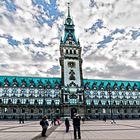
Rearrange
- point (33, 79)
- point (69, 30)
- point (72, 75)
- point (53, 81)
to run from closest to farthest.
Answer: point (72, 75)
point (33, 79)
point (53, 81)
point (69, 30)

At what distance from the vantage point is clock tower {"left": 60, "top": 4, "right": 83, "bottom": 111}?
108 meters

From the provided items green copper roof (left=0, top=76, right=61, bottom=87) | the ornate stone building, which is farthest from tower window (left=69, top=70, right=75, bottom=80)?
green copper roof (left=0, top=76, right=61, bottom=87)

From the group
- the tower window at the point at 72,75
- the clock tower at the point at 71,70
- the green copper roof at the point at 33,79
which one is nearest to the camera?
the clock tower at the point at 71,70

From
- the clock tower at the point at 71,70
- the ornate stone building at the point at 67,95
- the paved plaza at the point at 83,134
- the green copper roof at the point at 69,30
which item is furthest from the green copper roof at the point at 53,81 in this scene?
the paved plaza at the point at 83,134

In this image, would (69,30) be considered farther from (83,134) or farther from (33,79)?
(83,134)

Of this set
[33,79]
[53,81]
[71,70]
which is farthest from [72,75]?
[33,79]

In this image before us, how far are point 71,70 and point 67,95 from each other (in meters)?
12.7

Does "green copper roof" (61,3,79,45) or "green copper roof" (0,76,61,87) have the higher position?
"green copper roof" (61,3,79,45)

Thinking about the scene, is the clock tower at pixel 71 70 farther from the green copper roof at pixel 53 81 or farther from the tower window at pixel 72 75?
the green copper roof at pixel 53 81

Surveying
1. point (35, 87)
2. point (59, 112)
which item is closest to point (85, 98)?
point (59, 112)

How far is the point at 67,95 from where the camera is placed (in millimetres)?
107438

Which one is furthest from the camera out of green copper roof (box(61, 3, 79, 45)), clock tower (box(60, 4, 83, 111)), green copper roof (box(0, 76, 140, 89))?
green copper roof (box(61, 3, 79, 45))

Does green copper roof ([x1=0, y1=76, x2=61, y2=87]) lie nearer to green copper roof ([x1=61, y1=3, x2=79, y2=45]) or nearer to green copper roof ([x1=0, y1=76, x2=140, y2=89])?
green copper roof ([x1=0, y1=76, x2=140, y2=89])

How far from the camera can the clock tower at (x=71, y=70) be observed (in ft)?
353
